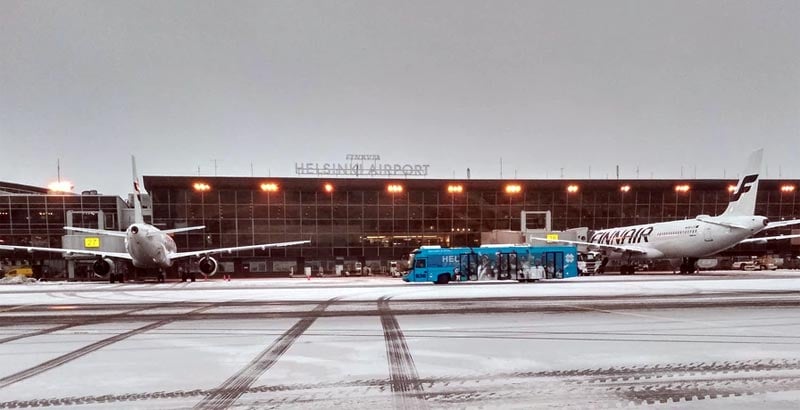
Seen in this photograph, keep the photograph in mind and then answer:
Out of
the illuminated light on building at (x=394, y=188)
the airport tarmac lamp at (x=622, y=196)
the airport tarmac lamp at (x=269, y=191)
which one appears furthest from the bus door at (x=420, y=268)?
the airport tarmac lamp at (x=622, y=196)

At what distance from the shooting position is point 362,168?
6794 centimetres

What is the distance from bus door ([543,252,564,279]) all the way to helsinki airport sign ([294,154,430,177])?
105 ft

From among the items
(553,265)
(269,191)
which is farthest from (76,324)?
(269,191)

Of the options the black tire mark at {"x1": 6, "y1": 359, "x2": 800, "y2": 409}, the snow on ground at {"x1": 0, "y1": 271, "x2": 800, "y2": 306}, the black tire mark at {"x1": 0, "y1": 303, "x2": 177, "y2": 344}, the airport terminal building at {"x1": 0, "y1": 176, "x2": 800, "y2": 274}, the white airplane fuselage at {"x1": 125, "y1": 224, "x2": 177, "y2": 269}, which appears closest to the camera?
the black tire mark at {"x1": 6, "y1": 359, "x2": 800, "y2": 409}

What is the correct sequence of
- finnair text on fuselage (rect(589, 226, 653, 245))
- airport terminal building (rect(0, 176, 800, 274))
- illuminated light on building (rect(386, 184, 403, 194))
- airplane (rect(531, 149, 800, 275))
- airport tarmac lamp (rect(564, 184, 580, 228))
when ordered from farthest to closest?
1. airport tarmac lamp (rect(564, 184, 580, 228))
2. illuminated light on building (rect(386, 184, 403, 194))
3. airport terminal building (rect(0, 176, 800, 274))
4. finnair text on fuselage (rect(589, 226, 653, 245))
5. airplane (rect(531, 149, 800, 275))

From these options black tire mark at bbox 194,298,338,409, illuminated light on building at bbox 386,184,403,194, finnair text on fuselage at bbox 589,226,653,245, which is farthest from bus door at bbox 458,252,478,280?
illuminated light on building at bbox 386,184,403,194

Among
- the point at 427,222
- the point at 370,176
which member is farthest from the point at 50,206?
the point at 427,222

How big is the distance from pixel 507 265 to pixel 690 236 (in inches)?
952

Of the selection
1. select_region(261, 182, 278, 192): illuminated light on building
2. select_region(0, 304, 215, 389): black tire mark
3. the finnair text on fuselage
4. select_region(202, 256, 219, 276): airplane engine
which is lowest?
select_region(202, 256, 219, 276): airplane engine

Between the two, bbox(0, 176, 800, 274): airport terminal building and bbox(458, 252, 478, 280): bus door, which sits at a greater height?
bbox(0, 176, 800, 274): airport terminal building

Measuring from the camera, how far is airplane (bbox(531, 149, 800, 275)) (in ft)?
148

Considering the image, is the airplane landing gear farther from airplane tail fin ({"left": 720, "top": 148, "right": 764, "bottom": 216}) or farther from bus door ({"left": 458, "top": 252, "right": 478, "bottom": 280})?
bus door ({"left": 458, "top": 252, "right": 478, "bottom": 280})

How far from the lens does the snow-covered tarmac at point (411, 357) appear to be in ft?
28.7

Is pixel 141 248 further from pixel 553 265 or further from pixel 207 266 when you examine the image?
pixel 553 265
